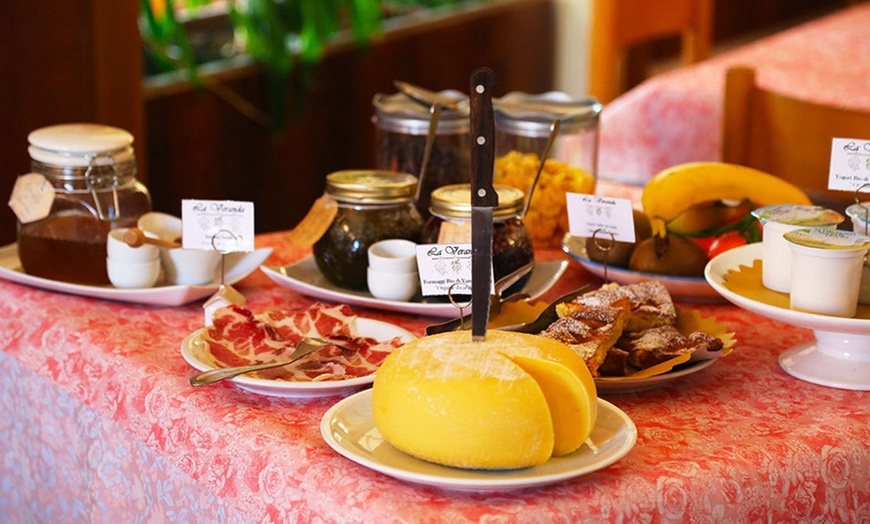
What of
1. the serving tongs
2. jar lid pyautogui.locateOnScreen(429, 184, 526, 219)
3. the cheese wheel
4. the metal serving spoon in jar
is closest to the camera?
the cheese wheel

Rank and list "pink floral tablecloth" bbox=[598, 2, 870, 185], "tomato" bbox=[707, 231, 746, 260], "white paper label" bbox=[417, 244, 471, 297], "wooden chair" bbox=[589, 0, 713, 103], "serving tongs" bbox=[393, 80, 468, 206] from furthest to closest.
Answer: "wooden chair" bbox=[589, 0, 713, 103]
"pink floral tablecloth" bbox=[598, 2, 870, 185]
"serving tongs" bbox=[393, 80, 468, 206]
"tomato" bbox=[707, 231, 746, 260]
"white paper label" bbox=[417, 244, 471, 297]

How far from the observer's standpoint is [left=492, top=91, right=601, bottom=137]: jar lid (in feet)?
5.00

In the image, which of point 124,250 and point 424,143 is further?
point 424,143

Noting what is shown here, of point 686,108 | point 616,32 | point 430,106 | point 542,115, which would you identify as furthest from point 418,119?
point 616,32

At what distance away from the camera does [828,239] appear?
1.03m

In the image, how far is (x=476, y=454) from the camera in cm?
81

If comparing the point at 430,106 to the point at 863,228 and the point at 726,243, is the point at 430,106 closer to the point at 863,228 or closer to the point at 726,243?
the point at 726,243

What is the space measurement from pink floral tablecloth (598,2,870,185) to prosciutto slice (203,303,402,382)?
1255 millimetres

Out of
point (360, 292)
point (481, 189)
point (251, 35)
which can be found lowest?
point (360, 292)

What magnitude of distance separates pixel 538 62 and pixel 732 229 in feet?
10.3

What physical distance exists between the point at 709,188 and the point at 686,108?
89cm

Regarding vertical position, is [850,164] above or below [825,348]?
above

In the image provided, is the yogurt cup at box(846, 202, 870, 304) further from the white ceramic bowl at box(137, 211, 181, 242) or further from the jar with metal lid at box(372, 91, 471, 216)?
the white ceramic bowl at box(137, 211, 181, 242)

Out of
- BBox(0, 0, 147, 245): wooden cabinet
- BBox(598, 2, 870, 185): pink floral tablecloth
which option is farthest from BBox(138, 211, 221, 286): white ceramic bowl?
BBox(598, 2, 870, 185): pink floral tablecloth
